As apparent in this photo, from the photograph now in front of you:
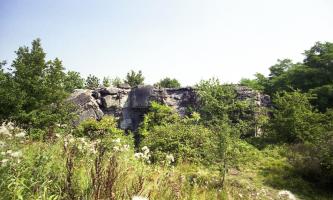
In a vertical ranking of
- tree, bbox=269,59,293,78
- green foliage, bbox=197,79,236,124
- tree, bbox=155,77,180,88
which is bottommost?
green foliage, bbox=197,79,236,124

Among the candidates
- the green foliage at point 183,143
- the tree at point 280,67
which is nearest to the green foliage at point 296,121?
the green foliage at point 183,143

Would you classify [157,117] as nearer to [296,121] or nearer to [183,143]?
[183,143]

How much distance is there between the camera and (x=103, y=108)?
19875mm

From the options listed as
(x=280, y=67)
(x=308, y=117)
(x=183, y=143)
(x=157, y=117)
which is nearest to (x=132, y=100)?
(x=157, y=117)

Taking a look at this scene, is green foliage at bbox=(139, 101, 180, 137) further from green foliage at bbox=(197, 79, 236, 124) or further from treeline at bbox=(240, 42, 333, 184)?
treeline at bbox=(240, 42, 333, 184)

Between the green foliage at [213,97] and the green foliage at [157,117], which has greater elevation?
the green foliage at [213,97]

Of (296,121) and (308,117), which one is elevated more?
(308,117)

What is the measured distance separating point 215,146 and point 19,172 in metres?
7.49

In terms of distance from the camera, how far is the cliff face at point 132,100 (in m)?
19.1

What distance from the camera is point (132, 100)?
19.9m

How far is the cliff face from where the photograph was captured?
19.1 meters

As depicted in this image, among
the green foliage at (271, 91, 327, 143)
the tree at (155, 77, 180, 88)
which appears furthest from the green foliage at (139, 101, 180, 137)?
the tree at (155, 77, 180, 88)

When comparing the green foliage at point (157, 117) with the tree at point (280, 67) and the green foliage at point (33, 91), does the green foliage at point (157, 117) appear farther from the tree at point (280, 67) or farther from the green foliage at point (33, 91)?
the tree at point (280, 67)

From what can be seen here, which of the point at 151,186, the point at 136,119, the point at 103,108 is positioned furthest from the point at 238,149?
the point at 103,108
